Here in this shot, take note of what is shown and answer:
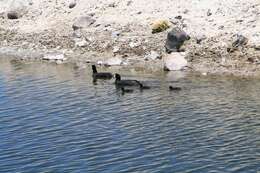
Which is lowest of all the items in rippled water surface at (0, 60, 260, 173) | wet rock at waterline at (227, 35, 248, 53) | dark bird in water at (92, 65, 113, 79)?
rippled water surface at (0, 60, 260, 173)

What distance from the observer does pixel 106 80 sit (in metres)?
37.0

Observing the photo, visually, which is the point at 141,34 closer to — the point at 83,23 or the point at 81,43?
the point at 81,43

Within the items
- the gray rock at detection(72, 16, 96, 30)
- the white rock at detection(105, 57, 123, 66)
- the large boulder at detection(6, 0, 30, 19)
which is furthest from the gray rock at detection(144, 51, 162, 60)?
the large boulder at detection(6, 0, 30, 19)

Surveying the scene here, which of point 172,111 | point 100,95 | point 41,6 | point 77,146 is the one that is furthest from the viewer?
point 41,6

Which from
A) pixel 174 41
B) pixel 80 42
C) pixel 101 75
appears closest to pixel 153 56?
pixel 174 41

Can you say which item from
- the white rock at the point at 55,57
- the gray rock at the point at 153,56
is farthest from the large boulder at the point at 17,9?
the gray rock at the point at 153,56

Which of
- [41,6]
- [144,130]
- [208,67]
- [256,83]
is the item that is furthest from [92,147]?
[41,6]

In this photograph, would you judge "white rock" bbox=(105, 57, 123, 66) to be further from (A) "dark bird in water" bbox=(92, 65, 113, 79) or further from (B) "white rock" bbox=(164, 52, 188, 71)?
(A) "dark bird in water" bbox=(92, 65, 113, 79)

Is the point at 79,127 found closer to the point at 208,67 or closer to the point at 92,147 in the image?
the point at 92,147

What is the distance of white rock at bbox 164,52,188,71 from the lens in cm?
3881

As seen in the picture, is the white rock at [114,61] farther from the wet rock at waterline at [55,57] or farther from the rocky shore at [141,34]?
the wet rock at waterline at [55,57]

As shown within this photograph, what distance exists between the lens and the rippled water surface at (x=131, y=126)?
21.4 metres

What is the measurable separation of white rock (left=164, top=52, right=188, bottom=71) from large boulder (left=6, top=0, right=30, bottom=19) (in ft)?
71.6

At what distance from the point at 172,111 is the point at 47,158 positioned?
8.15 metres
